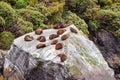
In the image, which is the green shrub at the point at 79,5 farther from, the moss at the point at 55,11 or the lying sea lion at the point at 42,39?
the lying sea lion at the point at 42,39

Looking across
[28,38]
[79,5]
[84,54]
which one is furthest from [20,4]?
[84,54]

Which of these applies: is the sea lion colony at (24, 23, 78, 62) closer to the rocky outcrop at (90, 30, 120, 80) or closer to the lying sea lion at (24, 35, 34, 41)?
the lying sea lion at (24, 35, 34, 41)

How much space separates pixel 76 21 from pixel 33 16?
273cm

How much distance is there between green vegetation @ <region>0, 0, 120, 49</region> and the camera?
1756 cm

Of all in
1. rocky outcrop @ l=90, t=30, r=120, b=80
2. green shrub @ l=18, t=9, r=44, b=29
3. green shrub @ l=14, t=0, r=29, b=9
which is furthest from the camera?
green shrub @ l=14, t=0, r=29, b=9

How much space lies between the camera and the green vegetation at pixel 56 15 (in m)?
17.6

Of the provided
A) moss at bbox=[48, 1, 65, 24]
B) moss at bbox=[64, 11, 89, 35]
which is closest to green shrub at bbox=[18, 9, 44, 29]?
moss at bbox=[48, 1, 65, 24]

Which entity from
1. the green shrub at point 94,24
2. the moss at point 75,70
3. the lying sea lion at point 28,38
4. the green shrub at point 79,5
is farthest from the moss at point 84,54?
the green shrub at point 79,5

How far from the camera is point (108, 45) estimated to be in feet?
70.0

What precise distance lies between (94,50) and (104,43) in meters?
8.86

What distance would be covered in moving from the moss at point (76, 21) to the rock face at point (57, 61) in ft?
24.0

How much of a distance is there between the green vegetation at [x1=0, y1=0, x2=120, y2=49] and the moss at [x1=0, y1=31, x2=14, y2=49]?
533mm

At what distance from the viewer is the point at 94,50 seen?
1256 cm

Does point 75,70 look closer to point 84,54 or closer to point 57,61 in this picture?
point 57,61
